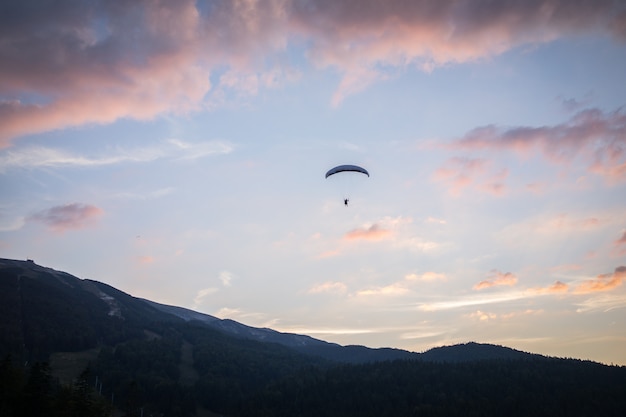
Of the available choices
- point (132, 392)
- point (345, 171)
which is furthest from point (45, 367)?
point (345, 171)

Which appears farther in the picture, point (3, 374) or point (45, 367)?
point (45, 367)

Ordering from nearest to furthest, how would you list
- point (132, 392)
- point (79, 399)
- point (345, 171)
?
1. point (79, 399)
2. point (345, 171)
3. point (132, 392)

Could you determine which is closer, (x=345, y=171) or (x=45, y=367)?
(x=45, y=367)

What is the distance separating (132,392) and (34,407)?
40332mm

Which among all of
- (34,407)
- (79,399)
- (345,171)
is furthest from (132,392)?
(345,171)

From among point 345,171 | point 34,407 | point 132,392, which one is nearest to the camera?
point 34,407

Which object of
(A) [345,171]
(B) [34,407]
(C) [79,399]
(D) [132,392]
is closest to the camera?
(B) [34,407]

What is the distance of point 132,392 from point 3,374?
41.4 meters

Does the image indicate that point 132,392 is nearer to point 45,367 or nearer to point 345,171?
point 45,367

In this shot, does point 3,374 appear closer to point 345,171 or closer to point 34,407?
point 34,407

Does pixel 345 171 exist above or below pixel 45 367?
above

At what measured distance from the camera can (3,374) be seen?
84.6 meters

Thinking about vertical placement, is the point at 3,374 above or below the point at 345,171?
below

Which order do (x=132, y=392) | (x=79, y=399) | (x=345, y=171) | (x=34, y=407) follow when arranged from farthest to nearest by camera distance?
(x=132, y=392)
(x=345, y=171)
(x=79, y=399)
(x=34, y=407)
